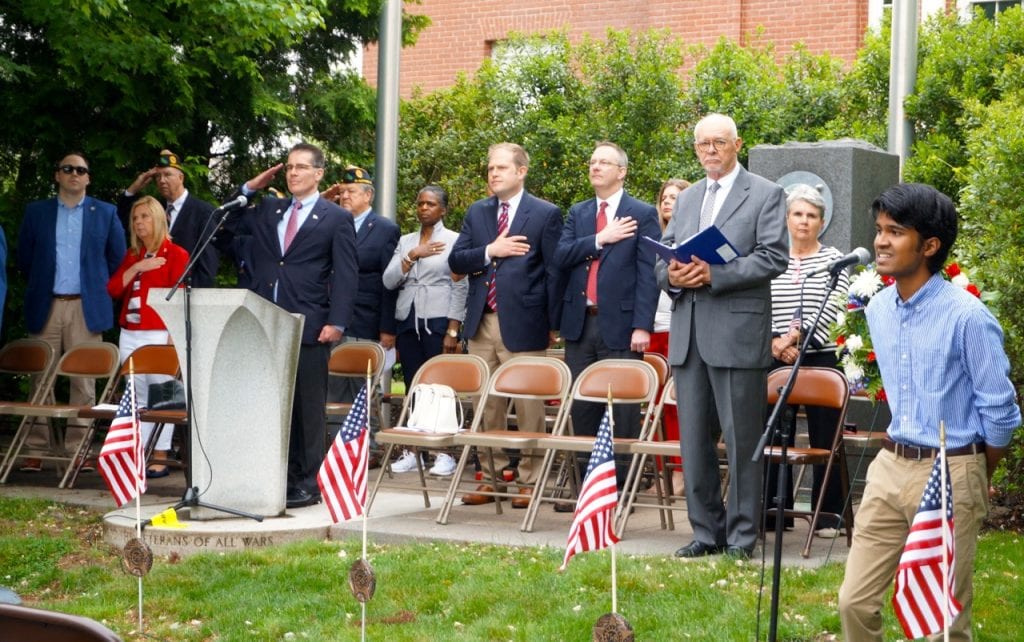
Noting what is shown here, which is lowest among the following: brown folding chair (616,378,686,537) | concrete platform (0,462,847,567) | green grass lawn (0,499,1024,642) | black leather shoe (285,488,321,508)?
green grass lawn (0,499,1024,642)

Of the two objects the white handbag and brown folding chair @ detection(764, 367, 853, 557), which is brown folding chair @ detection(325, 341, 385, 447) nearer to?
the white handbag

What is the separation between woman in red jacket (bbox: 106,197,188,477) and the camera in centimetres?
1176

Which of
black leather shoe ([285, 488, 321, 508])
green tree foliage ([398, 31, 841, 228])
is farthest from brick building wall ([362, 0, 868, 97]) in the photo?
black leather shoe ([285, 488, 321, 508])

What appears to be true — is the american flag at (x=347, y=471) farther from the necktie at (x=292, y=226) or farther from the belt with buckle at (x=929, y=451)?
the necktie at (x=292, y=226)

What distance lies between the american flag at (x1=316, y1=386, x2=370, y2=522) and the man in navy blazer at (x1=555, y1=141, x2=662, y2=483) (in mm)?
2926

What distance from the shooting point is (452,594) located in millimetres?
7586

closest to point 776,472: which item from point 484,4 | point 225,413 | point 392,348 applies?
point 225,413

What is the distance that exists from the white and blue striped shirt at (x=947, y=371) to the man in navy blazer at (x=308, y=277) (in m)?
5.50

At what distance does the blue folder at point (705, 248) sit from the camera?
7996mm

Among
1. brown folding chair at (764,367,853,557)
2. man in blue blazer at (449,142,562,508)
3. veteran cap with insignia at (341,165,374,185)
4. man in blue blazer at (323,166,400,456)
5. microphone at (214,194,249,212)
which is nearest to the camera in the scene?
brown folding chair at (764,367,853,557)

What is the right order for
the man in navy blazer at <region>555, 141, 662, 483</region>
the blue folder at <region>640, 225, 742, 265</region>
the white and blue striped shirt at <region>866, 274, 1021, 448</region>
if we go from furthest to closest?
1. the man in navy blazer at <region>555, 141, 662, 483</region>
2. the blue folder at <region>640, 225, 742, 265</region>
3. the white and blue striped shirt at <region>866, 274, 1021, 448</region>

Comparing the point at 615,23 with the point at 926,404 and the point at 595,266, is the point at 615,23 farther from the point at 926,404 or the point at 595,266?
the point at 926,404

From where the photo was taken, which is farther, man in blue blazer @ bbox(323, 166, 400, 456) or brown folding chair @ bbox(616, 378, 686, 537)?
man in blue blazer @ bbox(323, 166, 400, 456)

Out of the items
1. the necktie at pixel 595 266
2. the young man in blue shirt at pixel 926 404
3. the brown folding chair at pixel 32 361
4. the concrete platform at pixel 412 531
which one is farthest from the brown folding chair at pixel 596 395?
the brown folding chair at pixel 32 361
